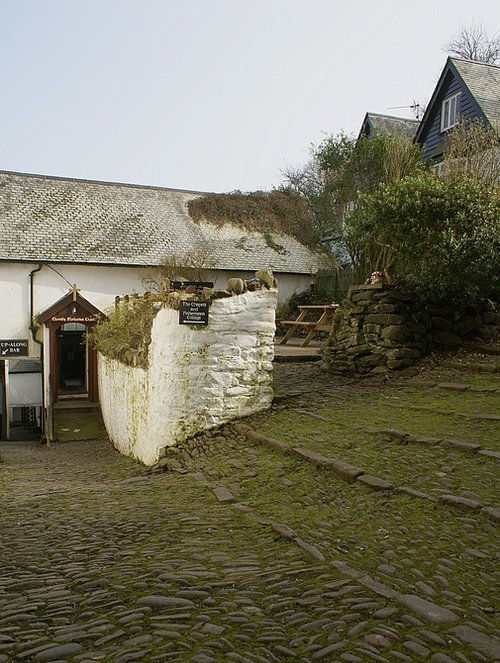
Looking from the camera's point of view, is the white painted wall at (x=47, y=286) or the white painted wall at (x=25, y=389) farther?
the white painted wall at (x=47, y=286)

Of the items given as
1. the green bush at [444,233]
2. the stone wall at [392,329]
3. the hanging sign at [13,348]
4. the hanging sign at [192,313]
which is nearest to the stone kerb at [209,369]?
the hanging sign at [192,313]

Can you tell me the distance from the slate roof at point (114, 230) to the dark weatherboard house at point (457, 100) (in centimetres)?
642

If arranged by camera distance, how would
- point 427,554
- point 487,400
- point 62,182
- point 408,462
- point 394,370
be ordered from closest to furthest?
1. point 427,554
2. point 408,462
3. point 487,400
4. point 394,370
5. point 62,182

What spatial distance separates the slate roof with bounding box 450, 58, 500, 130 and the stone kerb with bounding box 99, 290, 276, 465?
51.3 ft

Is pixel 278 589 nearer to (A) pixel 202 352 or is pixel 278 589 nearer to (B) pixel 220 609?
(B) pixel 220 609

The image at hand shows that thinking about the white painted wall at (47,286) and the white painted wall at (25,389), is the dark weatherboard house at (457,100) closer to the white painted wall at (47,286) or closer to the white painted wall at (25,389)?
the white painted wall at (47,286)

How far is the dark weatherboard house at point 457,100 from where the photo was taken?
21.6 meters

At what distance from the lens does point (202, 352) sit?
8258 mm

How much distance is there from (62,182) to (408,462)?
21.8 metres

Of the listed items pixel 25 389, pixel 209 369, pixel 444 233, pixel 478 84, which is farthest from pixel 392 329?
pixel 478 84

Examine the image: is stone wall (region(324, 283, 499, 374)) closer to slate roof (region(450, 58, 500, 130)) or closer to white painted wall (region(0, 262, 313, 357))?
white painted wall (region(0, 262, 313, 357))

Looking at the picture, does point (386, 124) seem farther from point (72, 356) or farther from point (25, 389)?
point (25, 389)

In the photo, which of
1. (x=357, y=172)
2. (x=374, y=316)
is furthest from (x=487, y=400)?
(x=357, y=172)

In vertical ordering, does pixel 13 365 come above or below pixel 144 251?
below
